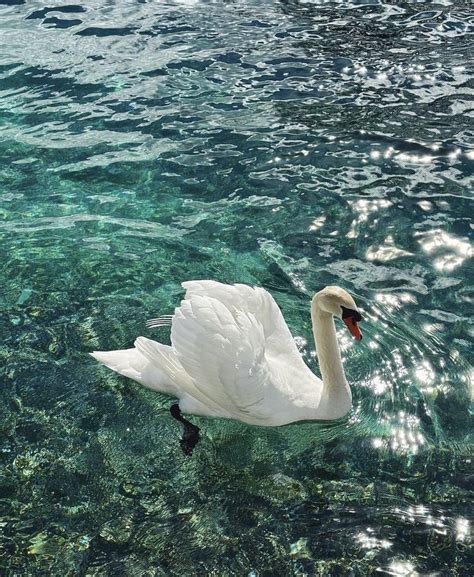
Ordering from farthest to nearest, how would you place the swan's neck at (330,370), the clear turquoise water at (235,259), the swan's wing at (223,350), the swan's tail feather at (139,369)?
the swan's tail feather at (139,369) < the swan's neck at (330,370) < the swan's wing at (223,350) < the clear turquoise water at (235,259)

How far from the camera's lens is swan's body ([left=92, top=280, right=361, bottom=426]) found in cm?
523

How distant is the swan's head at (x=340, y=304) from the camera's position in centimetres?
522

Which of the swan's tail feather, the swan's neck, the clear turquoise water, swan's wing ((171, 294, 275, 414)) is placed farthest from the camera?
the swan's tail feather

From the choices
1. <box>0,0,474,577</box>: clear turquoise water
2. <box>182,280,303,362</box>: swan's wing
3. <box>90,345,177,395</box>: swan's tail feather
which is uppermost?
<box>182,280,303,362</box>: swan's wing

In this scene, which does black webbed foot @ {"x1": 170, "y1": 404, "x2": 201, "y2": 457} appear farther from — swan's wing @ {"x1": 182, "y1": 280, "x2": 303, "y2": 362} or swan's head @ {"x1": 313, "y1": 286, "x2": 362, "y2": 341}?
swan's head @ {"x1": 313, "y1": 286, "x2": 362, "y2": 341}

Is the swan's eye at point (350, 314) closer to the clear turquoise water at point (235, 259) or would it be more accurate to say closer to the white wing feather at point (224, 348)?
the white wing feather at point (224, 348)

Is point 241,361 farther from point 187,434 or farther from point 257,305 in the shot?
point 187,434

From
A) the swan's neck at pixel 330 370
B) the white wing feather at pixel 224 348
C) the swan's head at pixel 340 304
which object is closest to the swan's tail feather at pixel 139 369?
the white wing feather at pixel 224 348

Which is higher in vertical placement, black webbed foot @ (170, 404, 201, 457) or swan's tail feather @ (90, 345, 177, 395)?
swan's tail feather @ (90, 345, 177, 395)

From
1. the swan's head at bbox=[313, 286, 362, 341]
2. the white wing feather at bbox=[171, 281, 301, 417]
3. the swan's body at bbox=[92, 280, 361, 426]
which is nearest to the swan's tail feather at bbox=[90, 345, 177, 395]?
the swan's body at bbox=[92, 280, 361, 426]

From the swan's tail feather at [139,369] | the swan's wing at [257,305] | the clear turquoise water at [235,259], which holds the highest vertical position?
the swan's wing at [257,305]

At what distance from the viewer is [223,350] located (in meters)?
5.20

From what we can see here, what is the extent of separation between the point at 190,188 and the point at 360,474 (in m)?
4.56

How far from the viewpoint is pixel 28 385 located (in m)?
6.04
